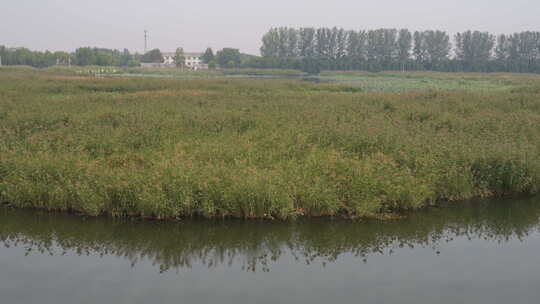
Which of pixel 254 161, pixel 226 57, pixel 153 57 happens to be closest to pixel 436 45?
pixel 226 57

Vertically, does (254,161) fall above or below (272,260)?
above

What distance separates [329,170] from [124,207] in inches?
196

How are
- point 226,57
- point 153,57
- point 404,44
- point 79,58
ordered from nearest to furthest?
point 79,58 → point 404,44 → point 226,57 → point 153,57

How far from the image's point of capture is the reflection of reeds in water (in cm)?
934

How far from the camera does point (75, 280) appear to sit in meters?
8.23

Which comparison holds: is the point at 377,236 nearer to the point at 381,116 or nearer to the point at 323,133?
the point at 323,133

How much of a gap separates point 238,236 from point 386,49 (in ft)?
417

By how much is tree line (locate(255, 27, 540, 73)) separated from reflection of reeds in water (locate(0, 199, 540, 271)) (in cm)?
10516

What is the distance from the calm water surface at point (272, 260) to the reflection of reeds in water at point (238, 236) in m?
0.02

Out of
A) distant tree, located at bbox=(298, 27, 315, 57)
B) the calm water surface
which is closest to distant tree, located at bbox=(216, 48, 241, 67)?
distant tree, located at bbox=(298, 27, 315, 57)

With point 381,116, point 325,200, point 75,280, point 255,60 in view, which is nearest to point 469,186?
point 325,200

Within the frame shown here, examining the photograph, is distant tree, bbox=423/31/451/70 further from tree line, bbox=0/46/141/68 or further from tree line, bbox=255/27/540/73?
tree line, bbox=0/46/141/68

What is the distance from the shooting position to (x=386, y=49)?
12925cm

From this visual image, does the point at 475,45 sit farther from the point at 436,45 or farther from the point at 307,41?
the point at 307,41
